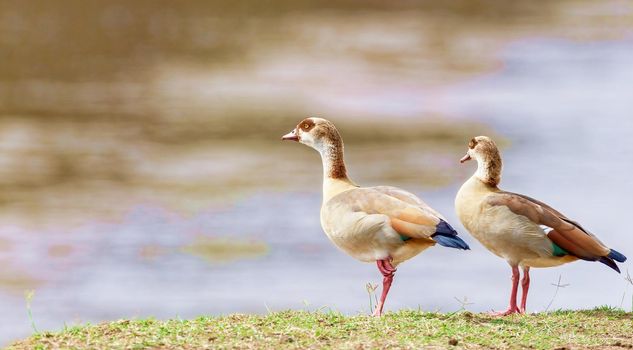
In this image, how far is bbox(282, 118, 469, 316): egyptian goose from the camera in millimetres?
8328

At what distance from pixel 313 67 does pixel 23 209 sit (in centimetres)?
1886

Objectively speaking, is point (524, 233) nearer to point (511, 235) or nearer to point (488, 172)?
point (511, 235)

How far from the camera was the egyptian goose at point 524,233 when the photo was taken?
8.86 metres

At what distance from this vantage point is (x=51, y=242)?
23.1 metres

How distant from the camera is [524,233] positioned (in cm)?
891

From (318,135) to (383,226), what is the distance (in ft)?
4.38

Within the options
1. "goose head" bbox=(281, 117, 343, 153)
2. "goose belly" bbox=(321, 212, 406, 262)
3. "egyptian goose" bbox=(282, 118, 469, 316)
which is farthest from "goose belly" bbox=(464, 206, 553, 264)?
"goose head" bbox=(281, 117, 343, 153)

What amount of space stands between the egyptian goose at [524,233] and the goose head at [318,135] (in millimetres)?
960

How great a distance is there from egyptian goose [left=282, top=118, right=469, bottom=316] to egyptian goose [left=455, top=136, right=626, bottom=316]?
1.69 ft

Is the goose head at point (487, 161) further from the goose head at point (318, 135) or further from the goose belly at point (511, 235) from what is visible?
the goose head at point (318, 135)

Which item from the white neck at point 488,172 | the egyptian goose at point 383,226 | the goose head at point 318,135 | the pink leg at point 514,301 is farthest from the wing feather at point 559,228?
the goose head at point 318,135

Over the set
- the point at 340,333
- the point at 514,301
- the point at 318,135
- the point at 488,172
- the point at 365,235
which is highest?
the point at 318,135

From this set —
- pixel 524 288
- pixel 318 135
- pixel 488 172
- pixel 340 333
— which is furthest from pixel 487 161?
pixel 340 333

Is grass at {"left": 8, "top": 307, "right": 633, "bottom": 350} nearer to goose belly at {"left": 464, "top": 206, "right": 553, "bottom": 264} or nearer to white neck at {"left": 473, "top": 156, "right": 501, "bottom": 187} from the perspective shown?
goose belly at {"left": 464, "top": 206, "right": 553, "bottom": 264}
